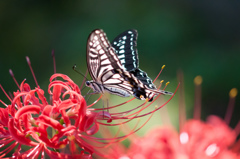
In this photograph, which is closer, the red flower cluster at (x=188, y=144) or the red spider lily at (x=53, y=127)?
the red flower cluster at (x=188, y=144)

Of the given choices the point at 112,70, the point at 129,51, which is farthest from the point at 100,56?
the point at 129,51

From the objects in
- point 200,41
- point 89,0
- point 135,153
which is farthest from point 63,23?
point 135,153

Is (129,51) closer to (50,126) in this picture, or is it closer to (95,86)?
(95,86)

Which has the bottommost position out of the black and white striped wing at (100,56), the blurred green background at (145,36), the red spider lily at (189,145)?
the blurred green background at (145,36)

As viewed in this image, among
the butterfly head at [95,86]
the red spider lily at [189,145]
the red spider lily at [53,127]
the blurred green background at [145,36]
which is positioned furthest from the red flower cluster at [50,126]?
the blurred green background at [145,36]

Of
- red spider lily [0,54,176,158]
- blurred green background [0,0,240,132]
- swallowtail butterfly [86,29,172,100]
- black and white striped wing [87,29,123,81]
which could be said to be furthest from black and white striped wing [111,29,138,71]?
blurred green background [0,0,240,132]

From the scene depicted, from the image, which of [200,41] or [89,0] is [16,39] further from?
[200,41]

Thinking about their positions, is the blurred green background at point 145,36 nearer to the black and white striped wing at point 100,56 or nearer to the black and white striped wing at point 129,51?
the black and white striped wing at point 129,51
